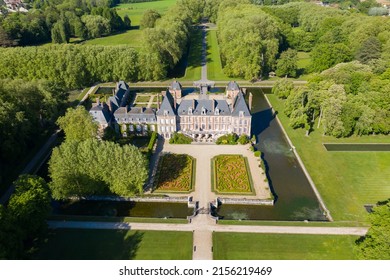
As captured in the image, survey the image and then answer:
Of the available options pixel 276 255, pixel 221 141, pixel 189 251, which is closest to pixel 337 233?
pixel 276 255

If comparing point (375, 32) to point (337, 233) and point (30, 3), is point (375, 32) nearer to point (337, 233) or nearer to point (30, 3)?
point (337, 233)

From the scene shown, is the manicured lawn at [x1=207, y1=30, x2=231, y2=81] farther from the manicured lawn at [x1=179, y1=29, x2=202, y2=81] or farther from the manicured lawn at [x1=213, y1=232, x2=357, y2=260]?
the manicured lawn at [x1=213, y1=232, x2=357, y2=260]

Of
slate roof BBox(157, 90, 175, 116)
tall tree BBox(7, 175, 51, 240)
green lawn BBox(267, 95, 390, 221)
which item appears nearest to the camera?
tall tree BBox(7, 175, 51, 240)

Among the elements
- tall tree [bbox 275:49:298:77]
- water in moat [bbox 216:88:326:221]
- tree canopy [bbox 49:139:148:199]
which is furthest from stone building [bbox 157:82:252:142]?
tall tree [bbox 275:49:298:77]

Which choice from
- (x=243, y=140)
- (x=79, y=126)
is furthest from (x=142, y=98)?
(x=243, y=140)

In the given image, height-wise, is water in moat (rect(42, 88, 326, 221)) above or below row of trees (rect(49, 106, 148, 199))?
below

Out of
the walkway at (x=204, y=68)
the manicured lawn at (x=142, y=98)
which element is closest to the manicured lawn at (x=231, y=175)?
the manicured lawn at (x=142, y=98)
